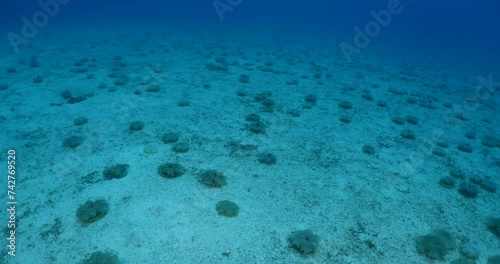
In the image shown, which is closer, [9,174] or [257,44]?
[9,174]

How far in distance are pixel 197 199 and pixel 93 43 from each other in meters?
25.1

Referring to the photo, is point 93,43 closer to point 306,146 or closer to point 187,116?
point 187,116

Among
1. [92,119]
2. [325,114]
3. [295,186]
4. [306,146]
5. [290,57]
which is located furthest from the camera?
[290,57]

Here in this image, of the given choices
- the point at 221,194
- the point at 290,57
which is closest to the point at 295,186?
the point at 221,194

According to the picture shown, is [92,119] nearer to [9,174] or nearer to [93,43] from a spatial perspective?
[9,174]

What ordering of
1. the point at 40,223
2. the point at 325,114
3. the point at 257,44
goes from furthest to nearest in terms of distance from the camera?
the point at 257,44, the point at 325,114, the point at 40,223

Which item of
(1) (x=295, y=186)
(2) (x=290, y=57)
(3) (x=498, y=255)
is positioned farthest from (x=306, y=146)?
(2) (x=290, y=57)

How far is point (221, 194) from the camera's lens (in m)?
8.48

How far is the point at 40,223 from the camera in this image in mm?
7234

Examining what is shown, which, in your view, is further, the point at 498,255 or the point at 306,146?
the point at 306,146

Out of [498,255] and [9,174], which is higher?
[498,255]

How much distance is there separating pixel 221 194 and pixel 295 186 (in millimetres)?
2396

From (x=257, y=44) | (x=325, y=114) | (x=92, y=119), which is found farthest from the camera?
(x=257, y=44)

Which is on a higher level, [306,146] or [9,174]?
[306,146]
